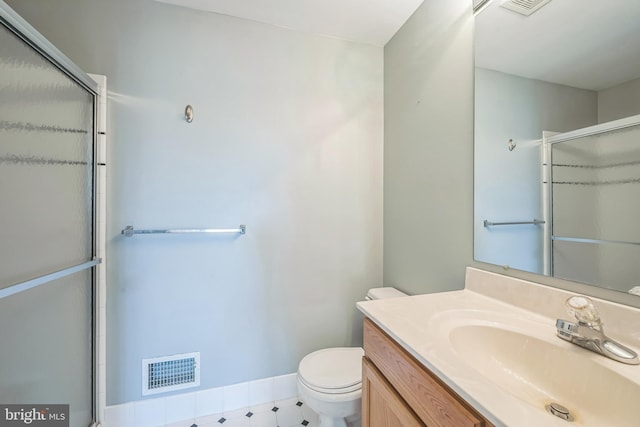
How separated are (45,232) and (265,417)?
56.6 inches

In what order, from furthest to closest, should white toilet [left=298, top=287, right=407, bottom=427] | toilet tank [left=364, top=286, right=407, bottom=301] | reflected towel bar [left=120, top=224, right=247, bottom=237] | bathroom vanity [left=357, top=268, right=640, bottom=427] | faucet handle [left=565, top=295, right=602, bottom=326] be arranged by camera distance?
toilet tank [left=364, top=286, right=407, bottom=301] → reflected towel bar [left=120, top=224, right=247, bottom=237] → white toilet [left=298, top=287, right=407, bottom=427] → faucet handle [left=565, top=295, right=602, bottom=326] → bathroom vanity [left=357, top=268, right=640, bottom=427]

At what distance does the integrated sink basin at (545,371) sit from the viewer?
53cm

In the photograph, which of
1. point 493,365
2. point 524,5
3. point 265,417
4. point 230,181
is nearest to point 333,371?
point 265,417

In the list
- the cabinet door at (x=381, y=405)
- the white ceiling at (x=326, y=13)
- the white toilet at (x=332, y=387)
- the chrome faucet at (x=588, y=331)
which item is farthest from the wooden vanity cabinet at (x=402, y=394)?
the white ceiling at (x=326, y=13)

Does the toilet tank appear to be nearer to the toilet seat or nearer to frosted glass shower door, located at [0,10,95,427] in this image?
the toilet seat

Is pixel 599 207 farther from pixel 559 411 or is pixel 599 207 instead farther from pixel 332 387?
pixel 332 387

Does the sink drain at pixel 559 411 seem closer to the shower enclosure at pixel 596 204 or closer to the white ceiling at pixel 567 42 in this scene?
the shower enclosure at pixel 596 204

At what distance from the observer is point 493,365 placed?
2.44 feet

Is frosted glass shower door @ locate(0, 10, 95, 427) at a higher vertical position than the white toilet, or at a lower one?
higher

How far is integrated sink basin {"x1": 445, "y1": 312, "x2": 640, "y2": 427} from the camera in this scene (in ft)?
1.75

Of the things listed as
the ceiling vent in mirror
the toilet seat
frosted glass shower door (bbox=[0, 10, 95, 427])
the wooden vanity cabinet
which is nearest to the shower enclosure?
the ceiling vent in mirror

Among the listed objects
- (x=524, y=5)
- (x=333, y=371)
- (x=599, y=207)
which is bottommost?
(x=333, y=371)

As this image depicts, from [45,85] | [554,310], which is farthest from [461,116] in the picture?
[45,85]

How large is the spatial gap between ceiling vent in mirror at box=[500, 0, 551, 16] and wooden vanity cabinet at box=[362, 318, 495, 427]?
127 centimetres
